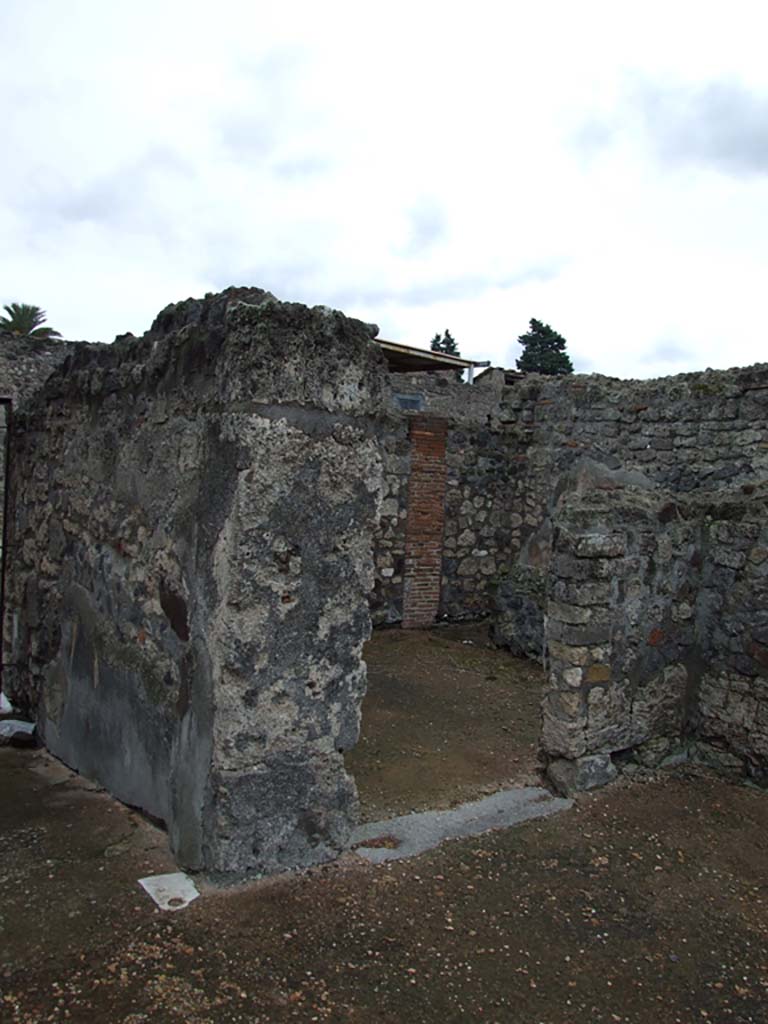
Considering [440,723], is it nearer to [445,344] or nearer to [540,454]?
[540,454]

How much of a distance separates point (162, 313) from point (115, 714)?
1.90m

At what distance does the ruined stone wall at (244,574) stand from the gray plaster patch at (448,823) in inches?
10.9

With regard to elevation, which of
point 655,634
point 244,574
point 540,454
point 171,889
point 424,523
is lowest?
point 171,889

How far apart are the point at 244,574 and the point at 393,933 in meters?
1.40

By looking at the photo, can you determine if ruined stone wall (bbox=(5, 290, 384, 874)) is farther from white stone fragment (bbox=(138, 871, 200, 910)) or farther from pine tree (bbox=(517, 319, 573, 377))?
pine tree (bbox=(517, 319, 573, 377))

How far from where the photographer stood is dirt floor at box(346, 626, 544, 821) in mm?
4758

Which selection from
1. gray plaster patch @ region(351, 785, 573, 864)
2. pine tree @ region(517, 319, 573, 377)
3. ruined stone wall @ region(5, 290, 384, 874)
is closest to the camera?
ruined stone wall @ region(5, 290, 384, 874)

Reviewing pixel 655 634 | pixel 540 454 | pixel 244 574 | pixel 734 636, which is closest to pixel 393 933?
pixel 244 574

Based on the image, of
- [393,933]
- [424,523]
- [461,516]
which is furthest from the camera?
[461,516]

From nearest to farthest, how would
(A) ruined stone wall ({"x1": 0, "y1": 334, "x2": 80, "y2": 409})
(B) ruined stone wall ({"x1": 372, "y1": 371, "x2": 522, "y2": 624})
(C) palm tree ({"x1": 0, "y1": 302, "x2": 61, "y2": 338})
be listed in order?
(B) ruined stone wall ({"x1": 372, "y1": 371, "x2": 522, "y2": 624}) → (A) ruined stone wall ({"x1": 0, "y1": 334, "x2": 80, "y2": 409}) → (C) palm tree ({"x1": 0, "y1": 302, "x2": 61, "y2": 338})

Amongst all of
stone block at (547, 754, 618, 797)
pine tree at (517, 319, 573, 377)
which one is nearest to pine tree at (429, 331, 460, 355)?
pine tree at (517, 319, 573, 377)

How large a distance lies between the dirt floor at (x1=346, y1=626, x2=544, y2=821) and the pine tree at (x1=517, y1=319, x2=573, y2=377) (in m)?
31.6

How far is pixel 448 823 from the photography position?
3932 mm

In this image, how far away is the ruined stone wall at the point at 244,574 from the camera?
3.00m
